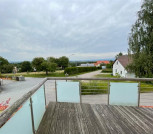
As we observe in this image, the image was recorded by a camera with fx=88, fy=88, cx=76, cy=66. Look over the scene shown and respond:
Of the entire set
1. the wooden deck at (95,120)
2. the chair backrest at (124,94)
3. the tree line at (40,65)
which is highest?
the tree line at (40,65)

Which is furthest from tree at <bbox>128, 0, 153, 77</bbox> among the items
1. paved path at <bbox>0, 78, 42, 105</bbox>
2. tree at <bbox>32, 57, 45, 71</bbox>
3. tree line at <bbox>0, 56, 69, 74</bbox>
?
tree at <bbox>32, 57, 45, 71</bbox>

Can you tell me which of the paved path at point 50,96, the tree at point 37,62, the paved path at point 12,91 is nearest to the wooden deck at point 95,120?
the paved path at point 50,96

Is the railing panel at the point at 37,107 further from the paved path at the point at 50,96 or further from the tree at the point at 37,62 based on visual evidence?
the tree at the point at 37,62

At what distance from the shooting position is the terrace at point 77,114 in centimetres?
115

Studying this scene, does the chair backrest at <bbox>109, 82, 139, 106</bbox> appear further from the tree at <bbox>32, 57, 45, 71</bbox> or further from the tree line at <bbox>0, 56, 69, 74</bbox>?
the tree at <bbox>32, 57, 45, 71</bbox>

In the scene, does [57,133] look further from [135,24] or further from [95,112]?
[135,24]

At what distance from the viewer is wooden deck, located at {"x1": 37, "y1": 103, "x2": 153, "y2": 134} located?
Answer: 1.49 metres

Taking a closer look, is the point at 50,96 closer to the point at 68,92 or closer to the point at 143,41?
the point at 68,92

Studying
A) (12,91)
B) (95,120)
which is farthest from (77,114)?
(12,91)

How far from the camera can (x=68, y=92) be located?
245 centimetres

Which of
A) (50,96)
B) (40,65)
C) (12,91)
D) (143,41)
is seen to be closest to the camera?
(50,96)

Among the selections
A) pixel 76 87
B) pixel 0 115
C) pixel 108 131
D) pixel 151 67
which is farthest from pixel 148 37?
pixel 0 115

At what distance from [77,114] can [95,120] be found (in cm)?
41

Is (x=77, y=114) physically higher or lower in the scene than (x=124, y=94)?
lower
